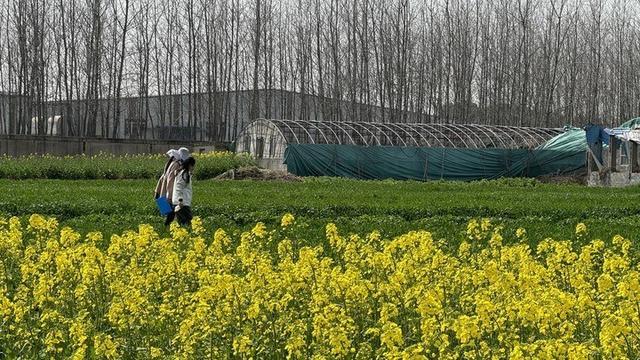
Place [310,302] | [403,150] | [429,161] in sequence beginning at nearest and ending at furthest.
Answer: [310,302]
[403,150]
[429,161]

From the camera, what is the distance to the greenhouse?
34.4 m

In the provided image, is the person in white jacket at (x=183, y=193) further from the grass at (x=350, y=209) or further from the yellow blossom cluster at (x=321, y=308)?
the yellow blossom cluster at (x=321, y=308)

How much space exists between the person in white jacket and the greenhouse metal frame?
24.5 meters

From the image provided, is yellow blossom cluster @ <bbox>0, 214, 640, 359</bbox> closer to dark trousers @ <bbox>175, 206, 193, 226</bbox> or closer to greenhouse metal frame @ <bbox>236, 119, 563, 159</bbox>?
dark trousers @ <bbox>175, 206, 193, 226</bbox>

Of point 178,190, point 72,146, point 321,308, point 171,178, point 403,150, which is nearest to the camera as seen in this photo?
point 321,308

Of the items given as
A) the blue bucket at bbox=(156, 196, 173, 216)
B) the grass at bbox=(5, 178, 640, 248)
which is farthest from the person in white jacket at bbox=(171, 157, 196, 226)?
the grass at bbox=(5, 178, 640, 248)

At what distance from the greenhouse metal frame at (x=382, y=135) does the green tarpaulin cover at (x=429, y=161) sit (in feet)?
12.7

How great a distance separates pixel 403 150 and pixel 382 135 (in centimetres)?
654

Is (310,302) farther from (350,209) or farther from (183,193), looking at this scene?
(350,209)

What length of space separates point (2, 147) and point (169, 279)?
3319 centimetres

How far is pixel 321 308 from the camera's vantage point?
5.36 metres

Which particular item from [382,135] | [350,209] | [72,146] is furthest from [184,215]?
[382,135]

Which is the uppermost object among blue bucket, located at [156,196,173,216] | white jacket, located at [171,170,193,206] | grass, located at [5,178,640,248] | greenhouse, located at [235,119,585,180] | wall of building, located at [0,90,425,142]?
wall of building, located at [0,90,425,142]

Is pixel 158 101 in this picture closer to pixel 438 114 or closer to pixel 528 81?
pixel 438 114
